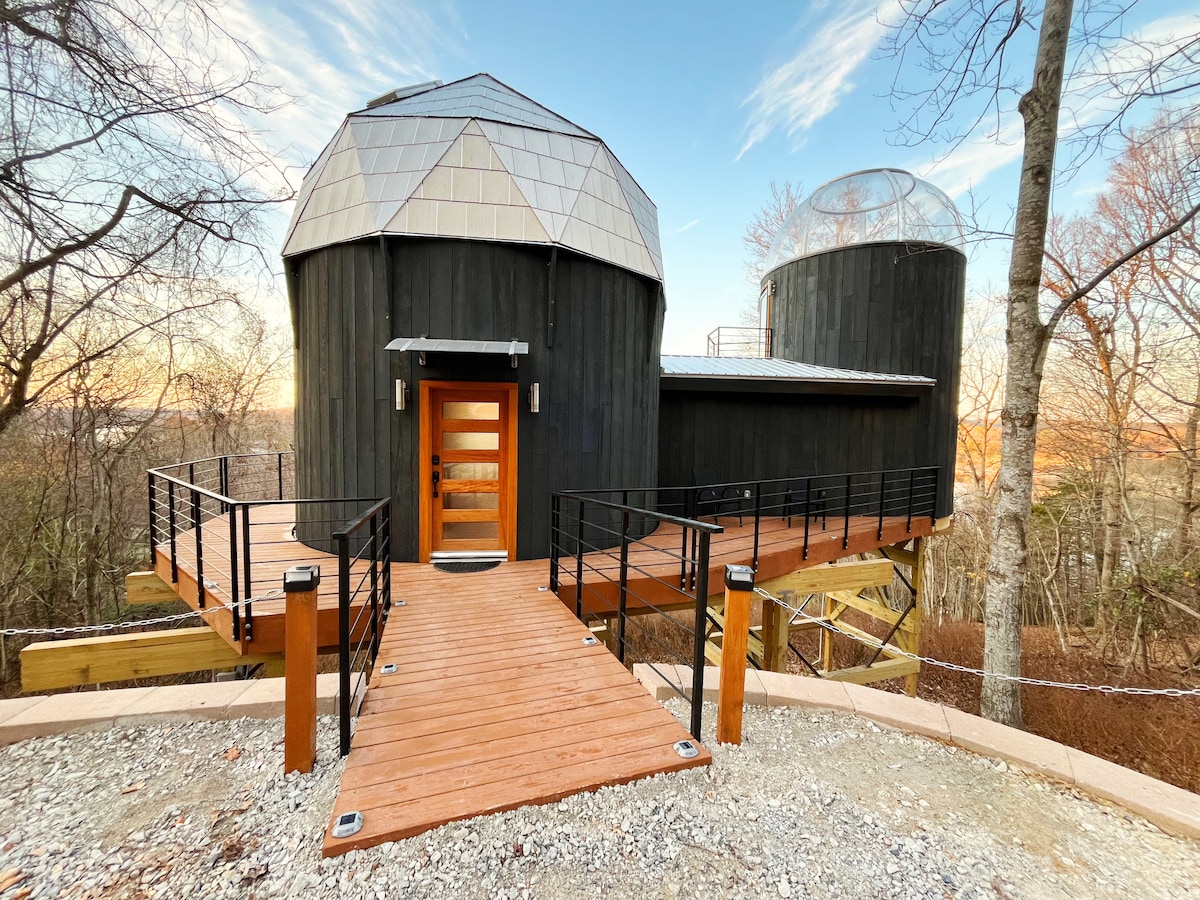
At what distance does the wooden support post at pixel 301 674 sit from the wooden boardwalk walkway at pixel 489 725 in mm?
255

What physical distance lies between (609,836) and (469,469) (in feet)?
13.5

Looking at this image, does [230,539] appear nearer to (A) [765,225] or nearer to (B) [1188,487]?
(B) [1188,487]

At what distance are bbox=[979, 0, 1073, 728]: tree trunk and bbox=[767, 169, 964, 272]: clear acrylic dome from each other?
4.22m

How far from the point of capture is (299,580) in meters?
2.17

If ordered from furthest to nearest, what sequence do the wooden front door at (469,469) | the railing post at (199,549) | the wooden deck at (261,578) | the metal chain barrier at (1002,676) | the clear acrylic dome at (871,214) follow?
the clear acrylic dome at (871,214) < the wooden front door at (469,469) < the railing post at (199,549) < the wooden deck at (261,578) < the metal chain barrier at (1002,676)

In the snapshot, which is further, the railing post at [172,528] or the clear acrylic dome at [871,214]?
the clear acrylic dome at [871,214]

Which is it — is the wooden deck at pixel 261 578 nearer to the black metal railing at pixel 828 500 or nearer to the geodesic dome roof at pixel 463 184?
the geodesic dome roof at pixel 463 184

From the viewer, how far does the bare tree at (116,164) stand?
415 centimetres

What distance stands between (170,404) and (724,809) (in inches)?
523

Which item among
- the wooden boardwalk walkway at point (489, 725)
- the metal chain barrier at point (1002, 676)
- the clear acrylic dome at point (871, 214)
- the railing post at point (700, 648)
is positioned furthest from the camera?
the clear acrylic dome at point (871, 214)

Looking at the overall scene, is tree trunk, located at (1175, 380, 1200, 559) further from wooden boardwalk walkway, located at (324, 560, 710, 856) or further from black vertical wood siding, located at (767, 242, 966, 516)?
wooden boardwalk walkway, located at (324, 560, 710, 856)

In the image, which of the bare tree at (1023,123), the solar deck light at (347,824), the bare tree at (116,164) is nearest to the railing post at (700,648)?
the solar deck light at (347,824)

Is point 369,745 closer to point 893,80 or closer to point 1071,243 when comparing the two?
point 893,80

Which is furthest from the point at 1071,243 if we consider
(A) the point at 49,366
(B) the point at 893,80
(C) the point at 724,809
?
(A) the point at 49,366
